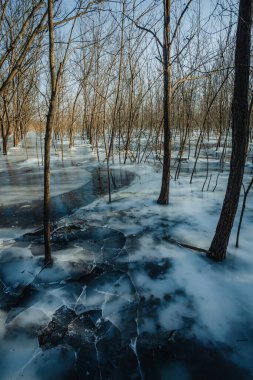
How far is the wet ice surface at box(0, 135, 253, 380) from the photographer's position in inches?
64.6

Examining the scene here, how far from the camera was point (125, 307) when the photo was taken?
2094 millimetres

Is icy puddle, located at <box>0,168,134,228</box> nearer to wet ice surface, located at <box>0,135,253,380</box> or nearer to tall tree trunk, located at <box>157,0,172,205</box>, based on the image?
wet ice surface, located at <box>0,135,253,380</box>

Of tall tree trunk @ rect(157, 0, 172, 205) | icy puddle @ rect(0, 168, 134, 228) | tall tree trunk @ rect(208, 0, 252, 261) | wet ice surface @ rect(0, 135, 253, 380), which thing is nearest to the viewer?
wet ice surface @ rect(0, 135, 253, 380)

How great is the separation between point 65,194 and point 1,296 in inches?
135

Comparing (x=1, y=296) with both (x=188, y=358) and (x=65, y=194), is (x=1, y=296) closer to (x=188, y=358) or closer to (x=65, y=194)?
(x=188, y=358)

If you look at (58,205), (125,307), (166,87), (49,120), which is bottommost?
(125,307)

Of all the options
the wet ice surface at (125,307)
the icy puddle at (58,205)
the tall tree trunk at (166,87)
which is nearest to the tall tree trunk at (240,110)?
the wet ice surface at (125,307)

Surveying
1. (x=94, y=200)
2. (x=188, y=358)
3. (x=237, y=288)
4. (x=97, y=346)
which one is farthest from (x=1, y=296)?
(x=94, y=200)

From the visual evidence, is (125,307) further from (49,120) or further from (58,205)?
(58,205)

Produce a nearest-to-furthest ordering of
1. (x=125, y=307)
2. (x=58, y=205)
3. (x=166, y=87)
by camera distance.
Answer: (x=125, y=307)
(x=166, y=87)
(x=58, y=205)

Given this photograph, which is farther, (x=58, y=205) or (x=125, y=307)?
(x=58, y=205)

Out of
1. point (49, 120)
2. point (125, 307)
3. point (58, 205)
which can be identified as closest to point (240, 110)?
point (49, 120)

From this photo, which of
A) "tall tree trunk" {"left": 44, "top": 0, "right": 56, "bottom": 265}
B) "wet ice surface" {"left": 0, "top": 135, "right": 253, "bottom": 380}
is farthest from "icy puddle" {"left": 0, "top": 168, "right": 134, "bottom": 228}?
"tall tree trunk" {"left": 44, "top": 0, "right": 56, "bottom": 265}

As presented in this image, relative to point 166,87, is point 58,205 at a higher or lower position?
lower
